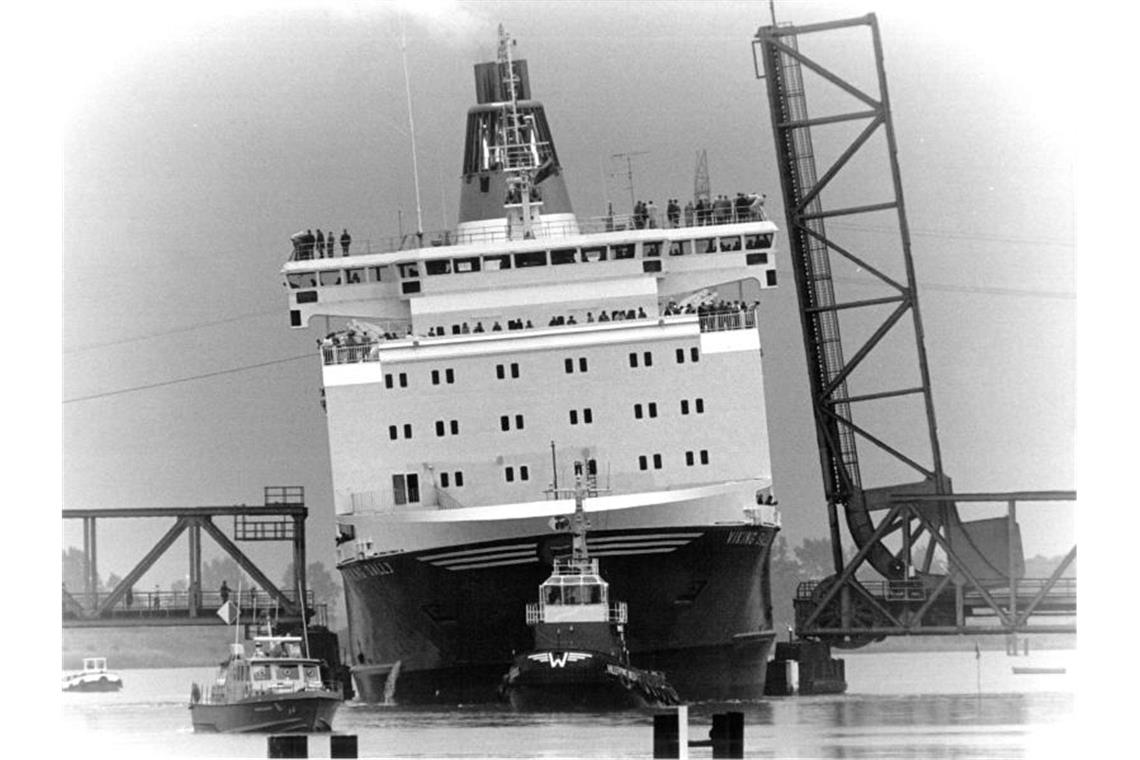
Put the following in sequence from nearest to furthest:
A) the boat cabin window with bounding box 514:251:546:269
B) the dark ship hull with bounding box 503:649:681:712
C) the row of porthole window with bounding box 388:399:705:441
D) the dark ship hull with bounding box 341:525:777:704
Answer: the dark ship hull with bounding box 503:649:681:712
the dark ship hull with bounding box 341:525:777:704
the row of porthole window with bounding box 388:399:705:441
the boat cabin window with bounding box 514:251:546:269

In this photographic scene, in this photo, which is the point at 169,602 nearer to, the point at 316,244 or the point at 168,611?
the point at 168,611

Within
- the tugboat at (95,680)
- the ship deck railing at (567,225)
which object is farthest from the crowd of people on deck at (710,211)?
the tugboat at (95,680)

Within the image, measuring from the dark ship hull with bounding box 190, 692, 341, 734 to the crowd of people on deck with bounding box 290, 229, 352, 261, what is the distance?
941cm

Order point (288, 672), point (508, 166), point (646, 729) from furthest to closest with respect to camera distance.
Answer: point (508, 166)
point (288, 672)
point (646, 729)

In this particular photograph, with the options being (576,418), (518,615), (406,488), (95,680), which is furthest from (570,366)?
(95,680)

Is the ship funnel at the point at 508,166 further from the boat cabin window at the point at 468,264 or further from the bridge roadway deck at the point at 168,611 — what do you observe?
the bridge roadway deck at the point at 168,611

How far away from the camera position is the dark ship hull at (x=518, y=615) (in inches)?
1553

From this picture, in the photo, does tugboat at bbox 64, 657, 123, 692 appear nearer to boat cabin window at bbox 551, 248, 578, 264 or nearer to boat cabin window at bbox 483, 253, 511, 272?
boat cabin window at bbox 483, 253, 511, 272

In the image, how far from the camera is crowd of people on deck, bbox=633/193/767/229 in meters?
44.3

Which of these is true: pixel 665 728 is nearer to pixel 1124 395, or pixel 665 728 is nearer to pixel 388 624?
pixel 1124 395

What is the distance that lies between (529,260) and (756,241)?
135 inches

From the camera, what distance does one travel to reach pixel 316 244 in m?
44.8

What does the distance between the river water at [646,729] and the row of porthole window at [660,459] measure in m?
3.37

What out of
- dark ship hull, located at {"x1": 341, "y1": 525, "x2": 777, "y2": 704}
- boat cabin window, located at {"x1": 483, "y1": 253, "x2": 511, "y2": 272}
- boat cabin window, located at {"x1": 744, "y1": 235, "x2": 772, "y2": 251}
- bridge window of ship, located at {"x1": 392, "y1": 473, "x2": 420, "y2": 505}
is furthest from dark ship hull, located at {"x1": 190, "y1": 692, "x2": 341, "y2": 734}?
boat cabin window, located at {"x1": 744, "y1": 235, "x2": 772, "y2": 251}
